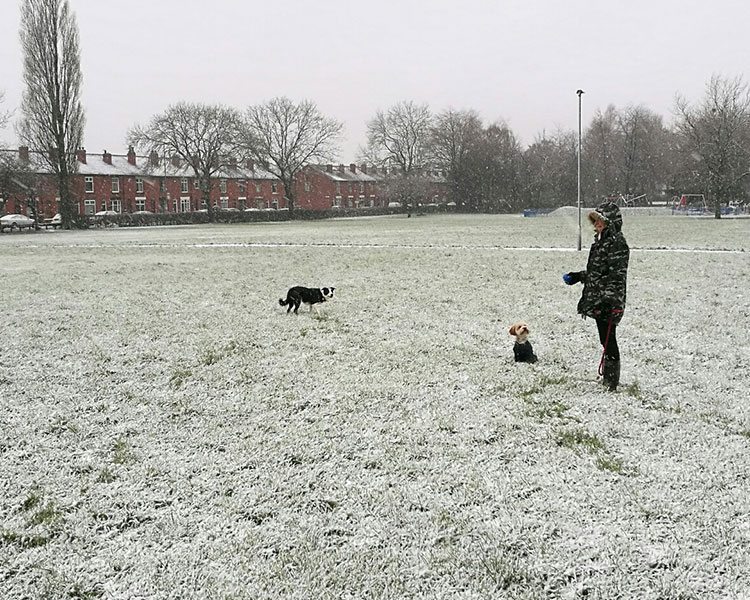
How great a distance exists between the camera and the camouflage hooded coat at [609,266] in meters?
5.34

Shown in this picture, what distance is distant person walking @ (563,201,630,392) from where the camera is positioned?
5.35m

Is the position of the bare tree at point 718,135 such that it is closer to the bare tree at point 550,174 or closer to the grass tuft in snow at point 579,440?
the bare tree at point 550,174

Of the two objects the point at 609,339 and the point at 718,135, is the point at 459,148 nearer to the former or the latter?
the point at 718,135

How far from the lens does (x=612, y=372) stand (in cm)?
551

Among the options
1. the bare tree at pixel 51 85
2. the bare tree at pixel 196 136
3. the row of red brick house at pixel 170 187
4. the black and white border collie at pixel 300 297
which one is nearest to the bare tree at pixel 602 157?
the row of red brick house at pixel 170 187

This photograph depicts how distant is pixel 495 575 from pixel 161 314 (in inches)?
301

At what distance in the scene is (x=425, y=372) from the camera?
6.14 meters

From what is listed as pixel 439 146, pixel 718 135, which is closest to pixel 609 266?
pixel 718 135

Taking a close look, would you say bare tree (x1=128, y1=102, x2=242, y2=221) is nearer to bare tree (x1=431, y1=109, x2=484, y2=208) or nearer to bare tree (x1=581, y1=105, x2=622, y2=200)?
bare tree (x1=431, y1=109, x2=484, y2=208)

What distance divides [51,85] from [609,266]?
50.9 metres

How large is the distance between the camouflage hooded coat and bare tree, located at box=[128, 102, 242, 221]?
59.4 meters

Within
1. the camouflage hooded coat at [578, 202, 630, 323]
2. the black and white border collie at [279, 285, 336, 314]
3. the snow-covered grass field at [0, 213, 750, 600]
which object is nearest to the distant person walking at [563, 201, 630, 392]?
the camouflage hooded coat at [578, 202, 630, 323]

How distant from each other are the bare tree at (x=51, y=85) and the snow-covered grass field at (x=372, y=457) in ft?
147

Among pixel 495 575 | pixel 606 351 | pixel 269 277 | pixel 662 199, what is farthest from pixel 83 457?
pixel 662 199
